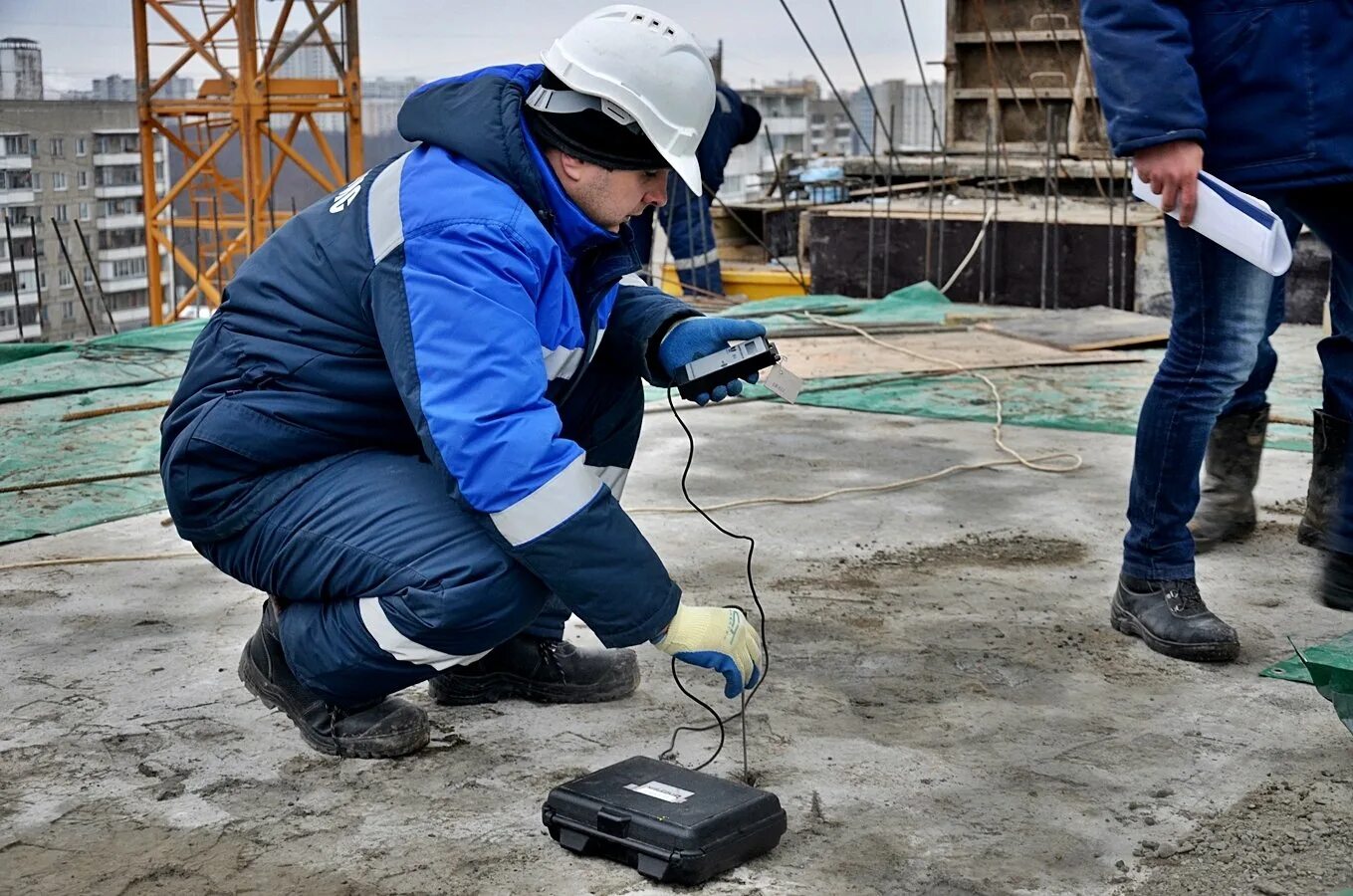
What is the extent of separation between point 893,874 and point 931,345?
4.41 metres

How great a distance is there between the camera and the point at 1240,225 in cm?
243

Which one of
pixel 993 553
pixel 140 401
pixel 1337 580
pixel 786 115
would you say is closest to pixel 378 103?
pixel 140 401

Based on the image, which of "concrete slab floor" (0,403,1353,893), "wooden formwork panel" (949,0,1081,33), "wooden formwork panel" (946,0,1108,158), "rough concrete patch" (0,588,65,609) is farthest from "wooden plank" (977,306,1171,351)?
"wooden formwork panel" (949,0,1081,33)

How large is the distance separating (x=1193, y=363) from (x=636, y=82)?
4.10 ft

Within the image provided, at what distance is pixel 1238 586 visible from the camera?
10.4ft

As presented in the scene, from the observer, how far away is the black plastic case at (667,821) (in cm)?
186

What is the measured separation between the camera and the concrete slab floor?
1918 millimetres

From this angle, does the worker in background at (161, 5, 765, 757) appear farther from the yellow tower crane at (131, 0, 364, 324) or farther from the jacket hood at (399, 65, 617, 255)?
the yellow tower crane at (131, 0, 364, 324)

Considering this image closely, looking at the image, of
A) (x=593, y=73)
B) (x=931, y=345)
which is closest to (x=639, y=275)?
(x=593, y=73)

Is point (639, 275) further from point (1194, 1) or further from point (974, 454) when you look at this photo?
point (974, 454)

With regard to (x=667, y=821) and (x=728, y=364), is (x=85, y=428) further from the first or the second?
(x=667, y=821)

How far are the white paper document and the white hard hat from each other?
35.7 inches

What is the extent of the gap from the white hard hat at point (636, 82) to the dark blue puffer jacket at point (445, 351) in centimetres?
8

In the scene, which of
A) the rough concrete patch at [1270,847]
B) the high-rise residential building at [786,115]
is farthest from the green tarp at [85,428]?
the high-rise residential building at [786,115]
